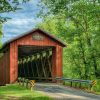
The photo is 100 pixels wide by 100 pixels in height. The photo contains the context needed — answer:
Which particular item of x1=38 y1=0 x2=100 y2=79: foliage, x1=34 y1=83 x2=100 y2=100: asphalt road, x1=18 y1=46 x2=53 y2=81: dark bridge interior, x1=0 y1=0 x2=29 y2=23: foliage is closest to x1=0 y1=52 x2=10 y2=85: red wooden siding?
x1=18 y1=46 x2=53 y2=81: dark bridge interior

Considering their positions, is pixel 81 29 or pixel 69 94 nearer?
pixel 69 94

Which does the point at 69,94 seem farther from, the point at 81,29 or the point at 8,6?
the point at 81,29

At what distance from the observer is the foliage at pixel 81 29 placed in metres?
47.0

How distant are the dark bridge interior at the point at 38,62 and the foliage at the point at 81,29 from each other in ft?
10.3

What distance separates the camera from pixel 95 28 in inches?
2026

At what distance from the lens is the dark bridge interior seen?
49.0 meters

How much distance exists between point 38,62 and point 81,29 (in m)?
7.01

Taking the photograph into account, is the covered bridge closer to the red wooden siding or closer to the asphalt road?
the red wooden siding

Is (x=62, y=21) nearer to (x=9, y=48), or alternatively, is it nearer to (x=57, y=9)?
(x=57, y=9)

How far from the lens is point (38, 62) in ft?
179

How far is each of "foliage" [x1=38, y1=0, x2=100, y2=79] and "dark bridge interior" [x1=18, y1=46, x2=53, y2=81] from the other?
3152 millimetres

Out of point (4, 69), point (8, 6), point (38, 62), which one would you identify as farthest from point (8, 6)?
point (38, 62)

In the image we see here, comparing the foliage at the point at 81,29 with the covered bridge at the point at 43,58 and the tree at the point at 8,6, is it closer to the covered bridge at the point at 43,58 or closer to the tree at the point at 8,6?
the covered bridge at the point at 43,58

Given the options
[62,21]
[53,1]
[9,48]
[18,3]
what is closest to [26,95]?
[18,3]
